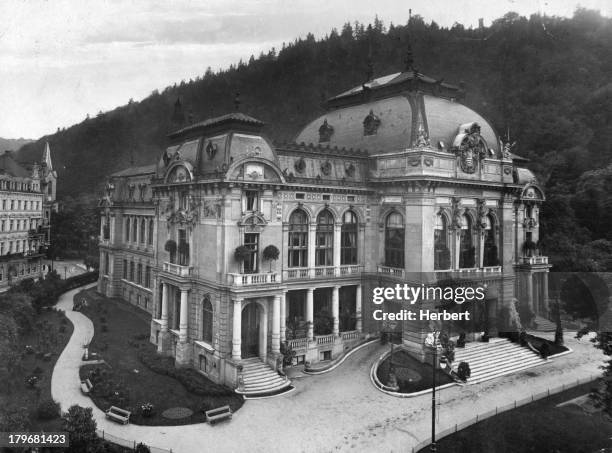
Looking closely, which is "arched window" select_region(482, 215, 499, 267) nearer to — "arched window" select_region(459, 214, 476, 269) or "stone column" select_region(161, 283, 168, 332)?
"arched window" select_region(459, 214, 476, 269)

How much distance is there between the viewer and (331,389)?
32.2 m

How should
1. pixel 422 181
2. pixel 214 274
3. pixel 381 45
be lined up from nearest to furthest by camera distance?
pixel 214 274 < pixel 422 181 < pixel 381 45

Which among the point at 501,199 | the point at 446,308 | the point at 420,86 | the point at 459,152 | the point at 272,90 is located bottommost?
the point at 446,308

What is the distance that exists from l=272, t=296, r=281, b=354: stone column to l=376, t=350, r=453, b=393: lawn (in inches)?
290

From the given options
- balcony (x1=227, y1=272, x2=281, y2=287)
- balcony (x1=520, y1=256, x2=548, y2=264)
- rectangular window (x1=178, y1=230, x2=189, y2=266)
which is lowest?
balcony (x1=227, y1=272, x2=281, y2=287)

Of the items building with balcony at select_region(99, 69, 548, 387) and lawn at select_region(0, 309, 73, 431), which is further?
building with balcony at select_region(99, 69, 548, 387)

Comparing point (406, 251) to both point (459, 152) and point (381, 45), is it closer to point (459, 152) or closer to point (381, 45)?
point (459, 152)

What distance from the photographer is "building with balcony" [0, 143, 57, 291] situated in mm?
62688

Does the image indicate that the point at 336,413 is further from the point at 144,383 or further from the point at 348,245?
the point at 348,245

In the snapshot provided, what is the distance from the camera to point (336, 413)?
28656 mm

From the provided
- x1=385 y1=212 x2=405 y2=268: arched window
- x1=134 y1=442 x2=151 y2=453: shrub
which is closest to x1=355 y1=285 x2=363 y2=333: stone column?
x1=385 y1=212 x2=405 y2=268: arched window

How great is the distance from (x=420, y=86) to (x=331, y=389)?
85.2 ft

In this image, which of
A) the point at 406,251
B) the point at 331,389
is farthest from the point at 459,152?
the point at 331,389

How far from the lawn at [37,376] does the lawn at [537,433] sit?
20.0 metres
